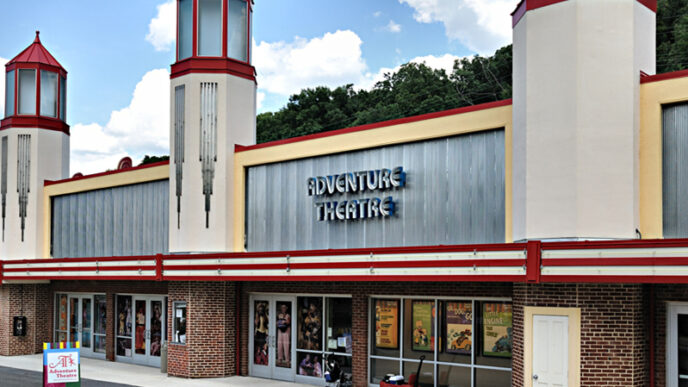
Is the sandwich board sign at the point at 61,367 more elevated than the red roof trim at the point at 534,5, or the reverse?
the red roof trim at the point at 534,5

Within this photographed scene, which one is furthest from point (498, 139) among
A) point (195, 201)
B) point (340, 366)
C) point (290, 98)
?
point (290, 98)

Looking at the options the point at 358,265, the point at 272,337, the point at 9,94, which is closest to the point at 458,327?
the point at 358,265

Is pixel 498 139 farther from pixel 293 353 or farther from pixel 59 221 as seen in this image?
pixel 59 221

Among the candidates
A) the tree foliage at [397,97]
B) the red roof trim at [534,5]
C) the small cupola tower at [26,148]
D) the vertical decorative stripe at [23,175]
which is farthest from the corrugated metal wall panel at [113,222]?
the tree foliage at [397,97]

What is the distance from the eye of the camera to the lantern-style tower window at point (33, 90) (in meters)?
29.6

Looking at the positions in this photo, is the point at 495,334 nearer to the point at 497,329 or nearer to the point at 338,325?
the point at 497,329

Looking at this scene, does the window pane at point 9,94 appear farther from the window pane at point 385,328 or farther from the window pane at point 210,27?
the window pane at point 385,328

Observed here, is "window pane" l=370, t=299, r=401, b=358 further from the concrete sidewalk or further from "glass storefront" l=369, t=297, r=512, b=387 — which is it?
the concrete sidewalk

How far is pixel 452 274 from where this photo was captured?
15391 millimetres

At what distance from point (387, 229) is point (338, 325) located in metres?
3.28

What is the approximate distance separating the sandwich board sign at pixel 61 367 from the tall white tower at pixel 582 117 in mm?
10438

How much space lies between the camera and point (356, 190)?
1909cm

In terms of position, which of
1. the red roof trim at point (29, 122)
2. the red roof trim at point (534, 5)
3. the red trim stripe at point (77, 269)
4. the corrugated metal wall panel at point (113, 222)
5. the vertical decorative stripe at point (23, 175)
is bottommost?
the red trim stripe at point (77, 269)

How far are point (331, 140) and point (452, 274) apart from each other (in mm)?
6059
